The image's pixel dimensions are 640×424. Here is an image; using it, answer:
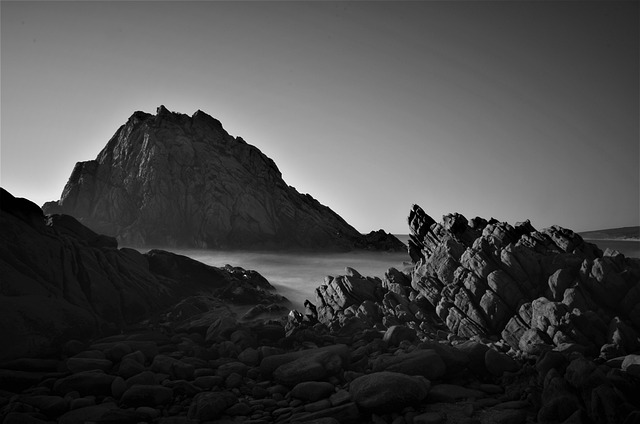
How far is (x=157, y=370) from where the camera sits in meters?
14.7

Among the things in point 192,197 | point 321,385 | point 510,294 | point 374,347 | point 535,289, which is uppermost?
point 192,197

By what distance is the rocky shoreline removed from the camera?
11492 mm

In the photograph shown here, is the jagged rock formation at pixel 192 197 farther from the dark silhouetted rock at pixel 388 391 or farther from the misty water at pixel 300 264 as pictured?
the dark silhouetted rock at pixel 388 391

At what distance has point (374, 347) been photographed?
1656 centimetres

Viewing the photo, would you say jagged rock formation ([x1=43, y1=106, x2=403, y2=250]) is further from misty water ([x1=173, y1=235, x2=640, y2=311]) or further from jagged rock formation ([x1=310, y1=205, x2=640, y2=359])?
jagged rock formation ([x1=310, y1=205, x2=640, y2=359])

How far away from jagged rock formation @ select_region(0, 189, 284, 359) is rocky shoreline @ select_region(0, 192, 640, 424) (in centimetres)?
13

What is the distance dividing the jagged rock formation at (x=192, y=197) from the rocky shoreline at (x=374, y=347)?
5827 centimetres

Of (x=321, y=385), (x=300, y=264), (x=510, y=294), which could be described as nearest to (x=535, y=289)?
(x=510, y=294)

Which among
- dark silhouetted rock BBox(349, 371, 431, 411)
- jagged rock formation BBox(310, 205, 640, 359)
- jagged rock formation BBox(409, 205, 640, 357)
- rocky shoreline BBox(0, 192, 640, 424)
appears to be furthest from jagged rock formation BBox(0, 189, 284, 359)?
jagged rock formation BBox(409, 205, 640, 357)

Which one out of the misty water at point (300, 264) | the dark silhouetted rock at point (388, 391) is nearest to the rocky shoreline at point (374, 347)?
the dark silhouetted rock at point (388, 391)

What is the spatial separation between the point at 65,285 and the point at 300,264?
47381mm

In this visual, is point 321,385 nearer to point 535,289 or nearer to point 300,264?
point 535,289

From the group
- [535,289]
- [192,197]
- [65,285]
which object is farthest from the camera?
[192,197]

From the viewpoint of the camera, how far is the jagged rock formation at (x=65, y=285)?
16641 millimetres
